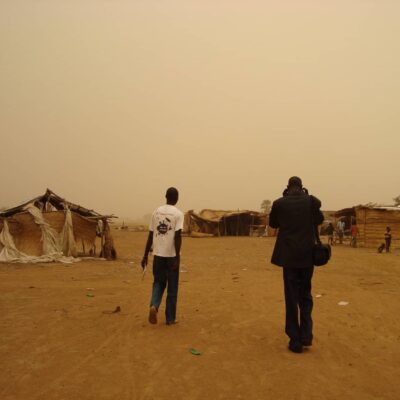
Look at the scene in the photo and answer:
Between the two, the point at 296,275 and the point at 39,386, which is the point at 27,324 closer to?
the point at 39,386

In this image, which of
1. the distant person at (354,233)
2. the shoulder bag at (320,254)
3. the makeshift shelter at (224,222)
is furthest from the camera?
the makeshift shelter at (224,222)

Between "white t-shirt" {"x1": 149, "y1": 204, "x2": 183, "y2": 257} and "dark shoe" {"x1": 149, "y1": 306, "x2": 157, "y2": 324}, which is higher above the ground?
"white t-shirt" {"x1": 149, "y1": 204, "x2": 183, "y2": 257}

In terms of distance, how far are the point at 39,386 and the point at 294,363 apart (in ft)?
7.33

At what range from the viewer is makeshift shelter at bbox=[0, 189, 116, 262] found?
46.2 feet

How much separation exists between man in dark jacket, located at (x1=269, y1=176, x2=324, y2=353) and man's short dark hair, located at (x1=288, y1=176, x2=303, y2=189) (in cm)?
11

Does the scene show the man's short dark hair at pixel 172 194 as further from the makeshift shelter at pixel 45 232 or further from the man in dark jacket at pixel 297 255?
the makeshift shelter at pixel 45 232

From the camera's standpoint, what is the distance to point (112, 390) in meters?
3.37

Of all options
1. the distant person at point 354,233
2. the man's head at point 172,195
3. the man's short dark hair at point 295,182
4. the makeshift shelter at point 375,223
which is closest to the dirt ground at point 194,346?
the man's head at point 172,195

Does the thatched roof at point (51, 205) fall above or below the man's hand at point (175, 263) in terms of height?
above

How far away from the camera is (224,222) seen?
3616cm

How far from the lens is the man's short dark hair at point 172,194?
552 centimetres

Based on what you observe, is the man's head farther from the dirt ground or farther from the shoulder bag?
the shoulder bag

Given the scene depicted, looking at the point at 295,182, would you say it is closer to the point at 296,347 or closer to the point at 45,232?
the point at 296,347

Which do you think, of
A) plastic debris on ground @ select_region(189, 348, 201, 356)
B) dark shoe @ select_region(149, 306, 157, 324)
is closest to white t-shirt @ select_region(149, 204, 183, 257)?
dark shoe @ select_region(149, 306, 157, 324)
